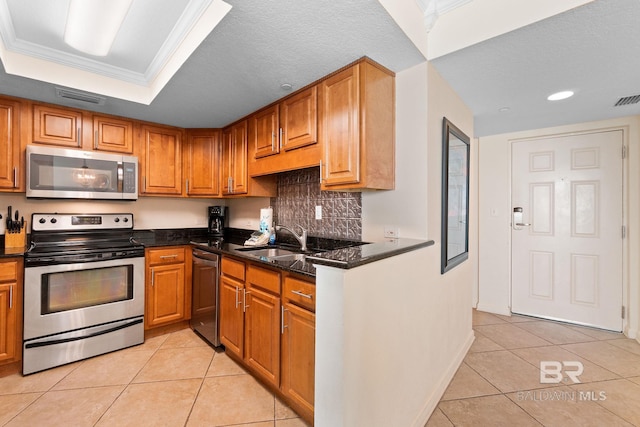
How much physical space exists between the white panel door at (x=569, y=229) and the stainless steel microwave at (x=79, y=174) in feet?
14.0

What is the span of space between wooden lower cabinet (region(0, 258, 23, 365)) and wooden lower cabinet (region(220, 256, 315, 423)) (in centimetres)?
147

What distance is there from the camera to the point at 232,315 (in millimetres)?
2273

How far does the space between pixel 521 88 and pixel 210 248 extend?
2.84m

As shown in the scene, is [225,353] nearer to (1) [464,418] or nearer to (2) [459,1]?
(1) [464,418]

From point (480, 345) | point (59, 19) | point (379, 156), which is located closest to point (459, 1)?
point (379, 156)

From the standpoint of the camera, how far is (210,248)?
2.54 m

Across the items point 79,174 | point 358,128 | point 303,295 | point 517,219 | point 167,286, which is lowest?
point 167,286

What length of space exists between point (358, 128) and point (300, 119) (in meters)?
0.62

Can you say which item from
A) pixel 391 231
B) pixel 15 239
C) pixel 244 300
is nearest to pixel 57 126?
pixel 15 239

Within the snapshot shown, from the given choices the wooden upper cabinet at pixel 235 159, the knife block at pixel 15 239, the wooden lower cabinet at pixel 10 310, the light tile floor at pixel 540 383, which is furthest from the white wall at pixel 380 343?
the knife block at pixel 15 239

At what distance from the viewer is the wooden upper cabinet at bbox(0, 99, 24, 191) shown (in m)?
2.32

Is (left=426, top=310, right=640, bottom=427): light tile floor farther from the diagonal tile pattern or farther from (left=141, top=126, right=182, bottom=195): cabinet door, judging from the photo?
(left=141, top=126, right=182, bottom=195): cabinet door

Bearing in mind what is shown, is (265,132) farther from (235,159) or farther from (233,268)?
(233,268)

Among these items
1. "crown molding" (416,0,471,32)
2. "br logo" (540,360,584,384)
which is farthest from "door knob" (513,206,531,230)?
"crown molding" (416,0,471,32)
